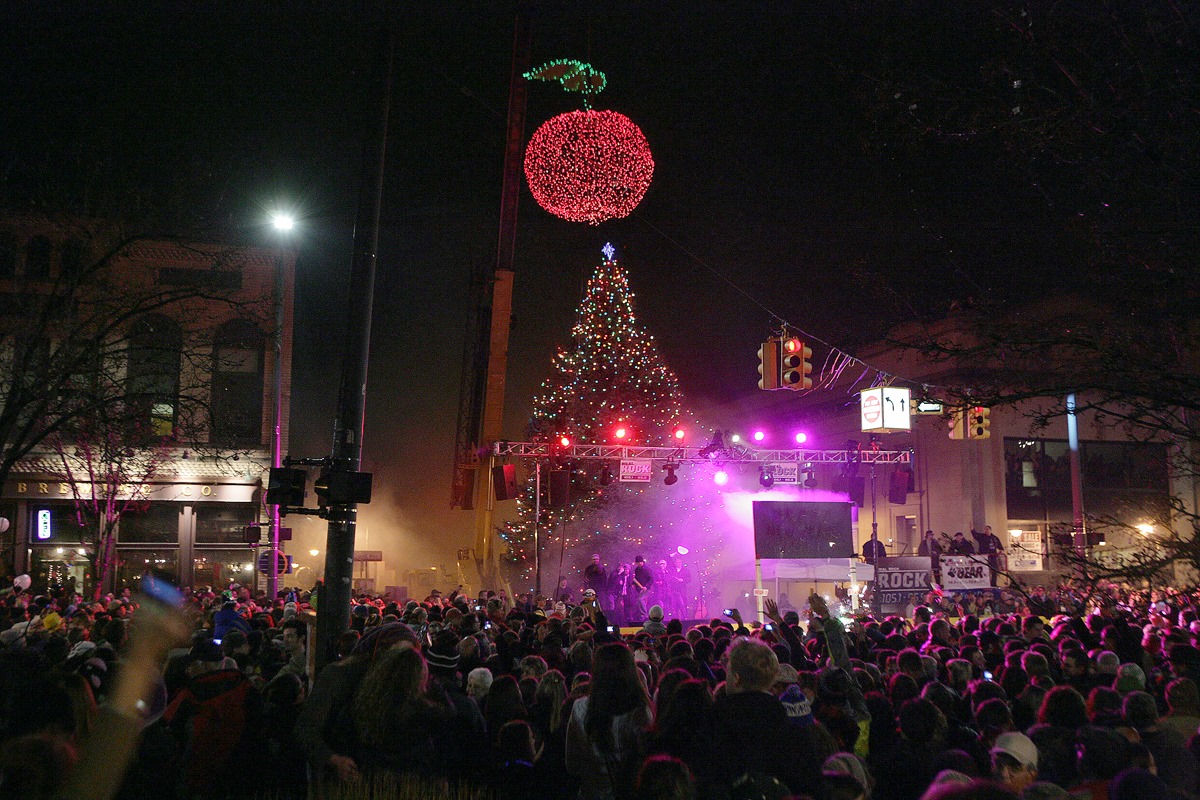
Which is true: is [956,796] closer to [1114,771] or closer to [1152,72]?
[1114,771]

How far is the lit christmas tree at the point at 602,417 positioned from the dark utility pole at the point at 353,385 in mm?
23851

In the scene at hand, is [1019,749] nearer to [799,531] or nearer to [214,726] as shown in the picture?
[214,726]

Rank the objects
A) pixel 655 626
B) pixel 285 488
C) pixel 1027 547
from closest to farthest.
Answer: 1. pixel 285 488
2. pixel 655 626
3. pixel 1027 547

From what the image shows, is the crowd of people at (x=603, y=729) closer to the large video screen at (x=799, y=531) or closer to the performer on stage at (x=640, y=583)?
the large video screen at (x=799, y=531)

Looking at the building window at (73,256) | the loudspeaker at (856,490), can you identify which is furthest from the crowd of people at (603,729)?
the loudspeaker at (856,490)

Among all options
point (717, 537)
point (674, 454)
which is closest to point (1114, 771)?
point (674, 454)

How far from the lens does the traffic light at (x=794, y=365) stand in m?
16.8

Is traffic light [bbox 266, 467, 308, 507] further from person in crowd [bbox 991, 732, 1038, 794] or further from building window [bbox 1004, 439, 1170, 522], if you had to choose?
building window [bbox 1004, 439, 1170, 522]

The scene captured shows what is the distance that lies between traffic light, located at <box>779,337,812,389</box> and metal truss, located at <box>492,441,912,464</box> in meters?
10.3

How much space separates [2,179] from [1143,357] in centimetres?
1351

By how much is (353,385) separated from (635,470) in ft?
58.7

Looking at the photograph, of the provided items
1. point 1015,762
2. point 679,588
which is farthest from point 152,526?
point 1015,762

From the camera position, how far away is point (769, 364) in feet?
55.8

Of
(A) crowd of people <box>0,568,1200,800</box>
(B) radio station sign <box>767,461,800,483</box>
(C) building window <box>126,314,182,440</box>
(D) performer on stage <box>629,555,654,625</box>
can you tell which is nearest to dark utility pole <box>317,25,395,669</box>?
(A) crowd of people <box>0,568,1200,800</box>
